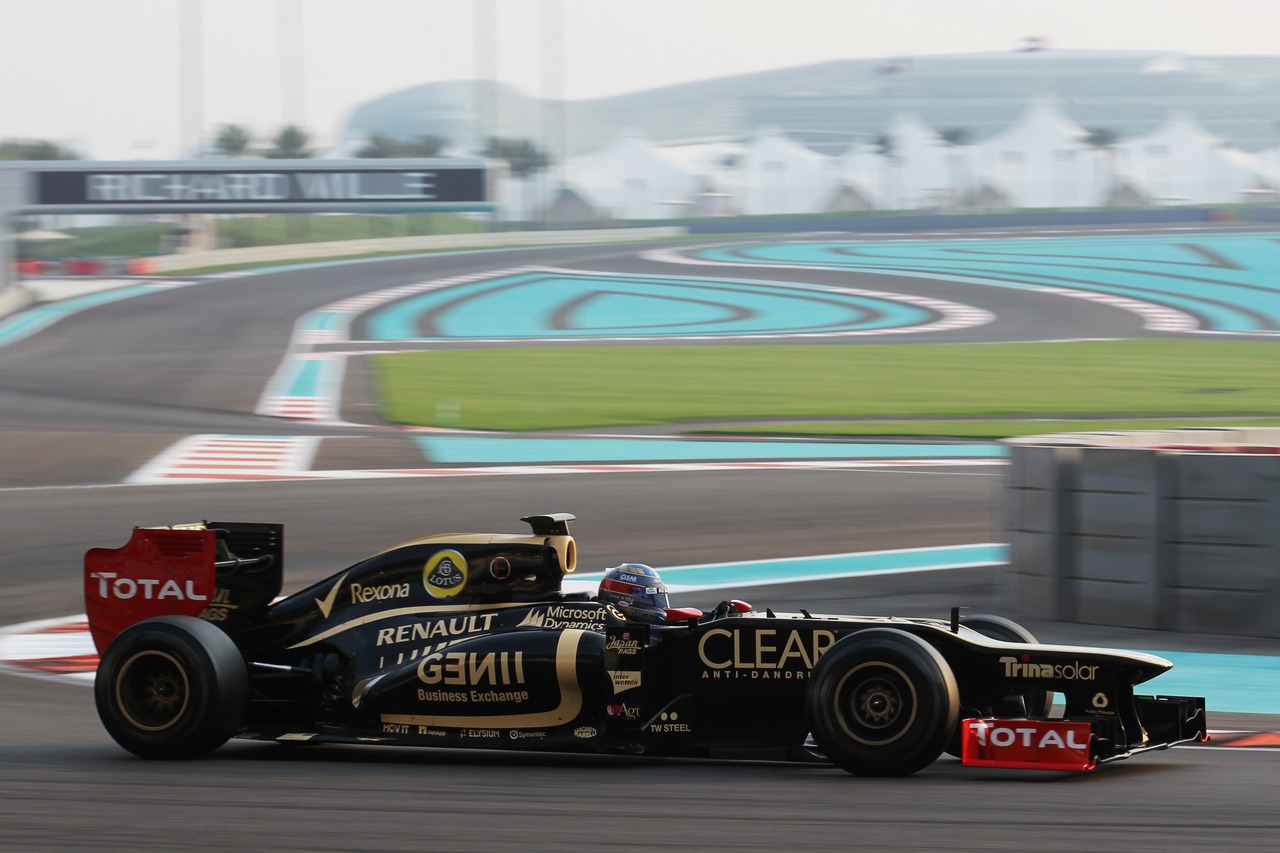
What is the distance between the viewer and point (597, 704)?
250 inches

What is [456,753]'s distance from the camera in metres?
6.99

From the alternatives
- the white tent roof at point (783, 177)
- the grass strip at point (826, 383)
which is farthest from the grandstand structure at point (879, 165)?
the grass strip at point (826, 383)

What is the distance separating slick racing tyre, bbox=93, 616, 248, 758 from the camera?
6562mm

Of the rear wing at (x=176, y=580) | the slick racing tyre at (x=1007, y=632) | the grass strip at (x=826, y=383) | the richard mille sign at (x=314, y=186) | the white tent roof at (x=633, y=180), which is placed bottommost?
the grass strip at (x=826, y=383)

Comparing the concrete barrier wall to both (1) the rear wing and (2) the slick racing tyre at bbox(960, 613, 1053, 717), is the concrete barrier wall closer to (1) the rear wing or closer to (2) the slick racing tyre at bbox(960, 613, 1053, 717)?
(1) the rear wing

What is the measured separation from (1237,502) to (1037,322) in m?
35.2

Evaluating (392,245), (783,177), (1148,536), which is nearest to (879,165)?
(783,177)

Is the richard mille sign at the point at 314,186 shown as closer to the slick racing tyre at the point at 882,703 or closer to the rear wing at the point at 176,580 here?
the rear wing at the point at 176,580

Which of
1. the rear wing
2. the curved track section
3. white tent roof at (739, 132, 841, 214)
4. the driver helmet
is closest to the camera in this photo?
the curved track section

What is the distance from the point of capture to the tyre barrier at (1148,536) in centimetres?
930

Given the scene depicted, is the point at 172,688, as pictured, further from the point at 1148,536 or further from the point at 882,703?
the point at 1148,536

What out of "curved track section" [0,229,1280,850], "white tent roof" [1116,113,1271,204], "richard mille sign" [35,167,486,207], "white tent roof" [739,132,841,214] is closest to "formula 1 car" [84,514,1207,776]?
"curved track section" [0,229,1280,850]

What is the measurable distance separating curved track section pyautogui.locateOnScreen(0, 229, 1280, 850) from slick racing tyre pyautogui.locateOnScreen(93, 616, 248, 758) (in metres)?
0.15

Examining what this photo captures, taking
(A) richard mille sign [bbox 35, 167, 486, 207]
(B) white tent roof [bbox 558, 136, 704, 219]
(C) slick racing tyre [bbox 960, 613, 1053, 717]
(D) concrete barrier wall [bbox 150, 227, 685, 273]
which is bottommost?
(C) slick racing tyre [bbox 960, 613, 1053, 717]
